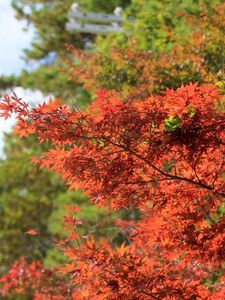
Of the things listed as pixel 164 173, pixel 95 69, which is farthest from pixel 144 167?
pixel 95 69

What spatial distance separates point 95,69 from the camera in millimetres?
10438

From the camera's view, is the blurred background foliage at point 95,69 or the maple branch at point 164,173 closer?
the maple branch at point 164,173

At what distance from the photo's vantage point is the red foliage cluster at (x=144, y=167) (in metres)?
3.88

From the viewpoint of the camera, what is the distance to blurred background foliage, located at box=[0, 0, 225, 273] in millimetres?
8844

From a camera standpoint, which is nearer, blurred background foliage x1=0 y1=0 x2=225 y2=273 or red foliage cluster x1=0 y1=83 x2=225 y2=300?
red foliage cluster x1=0 y1=83 x2=225 y2=300

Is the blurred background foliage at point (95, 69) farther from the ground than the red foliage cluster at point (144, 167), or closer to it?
farther from the ground

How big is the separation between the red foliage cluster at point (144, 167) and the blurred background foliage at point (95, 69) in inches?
13.6

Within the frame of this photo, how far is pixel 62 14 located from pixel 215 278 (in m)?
21.1

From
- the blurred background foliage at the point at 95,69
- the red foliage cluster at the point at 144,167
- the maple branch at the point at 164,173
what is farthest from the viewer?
the blurred background foliage at the point at 95,69

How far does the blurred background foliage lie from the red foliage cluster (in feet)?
1.14

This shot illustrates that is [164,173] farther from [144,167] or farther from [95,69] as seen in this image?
[95,69]

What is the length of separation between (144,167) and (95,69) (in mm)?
6445

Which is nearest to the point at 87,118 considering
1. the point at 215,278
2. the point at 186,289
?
the point at 186,289

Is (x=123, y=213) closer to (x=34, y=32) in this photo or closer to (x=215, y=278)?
(x=215, y=278)
